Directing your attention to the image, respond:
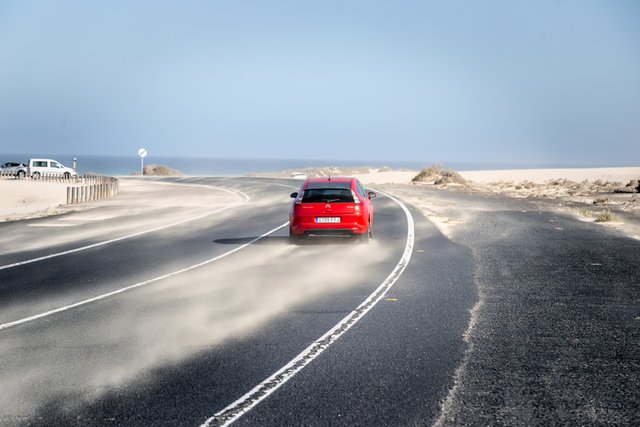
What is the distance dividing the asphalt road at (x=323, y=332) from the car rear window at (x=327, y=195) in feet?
3.92

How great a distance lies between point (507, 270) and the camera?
13.2 metres

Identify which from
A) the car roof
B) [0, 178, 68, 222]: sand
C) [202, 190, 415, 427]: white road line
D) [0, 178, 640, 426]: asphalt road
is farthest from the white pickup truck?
[202, 190, 415, 427]: white road line

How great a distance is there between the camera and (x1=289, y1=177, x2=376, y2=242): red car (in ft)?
54.4

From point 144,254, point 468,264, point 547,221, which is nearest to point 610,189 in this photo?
point 547,221

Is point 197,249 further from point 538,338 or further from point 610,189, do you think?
point 610,189

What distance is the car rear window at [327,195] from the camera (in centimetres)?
1678

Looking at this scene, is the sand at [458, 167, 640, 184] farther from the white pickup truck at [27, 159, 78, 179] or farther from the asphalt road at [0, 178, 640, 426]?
the asphalt road at [0, 178, 640, 426]

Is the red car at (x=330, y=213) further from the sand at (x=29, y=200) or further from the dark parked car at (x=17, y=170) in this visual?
the dark parked car at (x=17, y=170)

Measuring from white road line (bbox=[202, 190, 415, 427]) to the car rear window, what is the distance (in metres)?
4.94

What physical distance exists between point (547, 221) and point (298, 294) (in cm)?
1400

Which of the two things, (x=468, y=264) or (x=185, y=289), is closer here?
(x=185, y=289)

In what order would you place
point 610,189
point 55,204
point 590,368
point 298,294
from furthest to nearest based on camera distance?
point 610,189, point 55,204, point 298,294, point 590,368

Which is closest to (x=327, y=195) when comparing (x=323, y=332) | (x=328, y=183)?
(x=328, y=183)

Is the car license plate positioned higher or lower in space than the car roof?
lower
